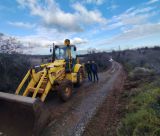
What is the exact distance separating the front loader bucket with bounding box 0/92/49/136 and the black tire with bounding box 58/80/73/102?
3.06 metres

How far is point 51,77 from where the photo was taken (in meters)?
8.31

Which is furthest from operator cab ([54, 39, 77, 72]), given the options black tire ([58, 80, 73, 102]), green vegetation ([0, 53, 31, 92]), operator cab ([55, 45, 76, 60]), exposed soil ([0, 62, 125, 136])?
green vegetation ([0, 53, 31, 92])

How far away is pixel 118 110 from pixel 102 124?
139cm

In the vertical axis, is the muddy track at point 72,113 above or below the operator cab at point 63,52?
below

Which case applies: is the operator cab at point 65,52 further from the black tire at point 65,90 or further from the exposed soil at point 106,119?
the exposed soil at point 106,119

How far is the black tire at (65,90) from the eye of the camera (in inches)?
338

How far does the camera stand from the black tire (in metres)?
8.58

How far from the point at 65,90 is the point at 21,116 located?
3623 millimetres

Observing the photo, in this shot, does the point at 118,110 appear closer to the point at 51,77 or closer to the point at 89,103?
the point at 89,103

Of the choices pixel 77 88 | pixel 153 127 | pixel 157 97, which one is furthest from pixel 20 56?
pixel 153 127

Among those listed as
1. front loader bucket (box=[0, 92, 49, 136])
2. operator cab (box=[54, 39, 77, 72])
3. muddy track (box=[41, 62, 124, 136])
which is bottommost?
muddy track (box=[41, 62, 124, 136])

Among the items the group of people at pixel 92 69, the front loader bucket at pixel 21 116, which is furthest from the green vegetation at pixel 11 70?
the front loader bucket at pixel 21 116

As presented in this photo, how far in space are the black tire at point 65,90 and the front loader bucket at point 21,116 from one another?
3063 millimetres

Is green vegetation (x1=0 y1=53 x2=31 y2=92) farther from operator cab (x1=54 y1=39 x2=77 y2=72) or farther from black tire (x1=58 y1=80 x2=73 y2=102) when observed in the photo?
black tire (x1=58 y1=80 x2=73 y2=102)
